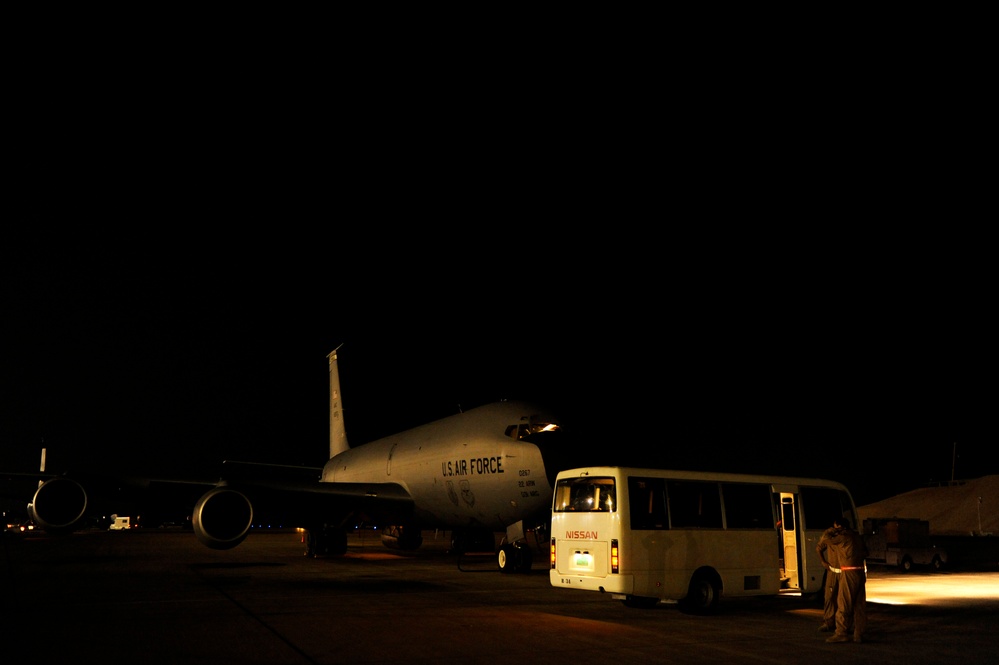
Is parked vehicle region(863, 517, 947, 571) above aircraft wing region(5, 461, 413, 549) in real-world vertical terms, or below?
below

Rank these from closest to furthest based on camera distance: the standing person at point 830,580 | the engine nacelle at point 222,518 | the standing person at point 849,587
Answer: the standing person at point 849,587 < the standing person at point 830,580 < the engine nacelle at point 222,518

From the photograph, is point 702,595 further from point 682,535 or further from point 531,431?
point 531,431

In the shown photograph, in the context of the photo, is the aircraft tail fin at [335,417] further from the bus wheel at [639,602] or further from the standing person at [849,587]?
the standing person at [849,587]

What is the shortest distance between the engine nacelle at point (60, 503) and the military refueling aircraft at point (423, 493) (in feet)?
0.08

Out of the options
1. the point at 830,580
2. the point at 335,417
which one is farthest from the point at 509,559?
the point at 335,417

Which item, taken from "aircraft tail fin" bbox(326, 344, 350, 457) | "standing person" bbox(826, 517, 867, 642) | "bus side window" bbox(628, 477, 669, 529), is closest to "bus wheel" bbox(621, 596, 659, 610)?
"bus side window" bbox(628, 477, 669, 529)

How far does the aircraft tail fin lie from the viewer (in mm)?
42781

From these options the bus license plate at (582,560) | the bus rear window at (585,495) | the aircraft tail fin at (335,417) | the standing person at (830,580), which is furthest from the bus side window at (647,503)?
the aircraft tail fin at (335,417)

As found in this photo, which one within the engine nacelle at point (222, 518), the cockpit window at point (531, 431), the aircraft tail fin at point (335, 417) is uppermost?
the aircraft tail fin at point (335, 417)

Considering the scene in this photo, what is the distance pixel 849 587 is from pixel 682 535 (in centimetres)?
289

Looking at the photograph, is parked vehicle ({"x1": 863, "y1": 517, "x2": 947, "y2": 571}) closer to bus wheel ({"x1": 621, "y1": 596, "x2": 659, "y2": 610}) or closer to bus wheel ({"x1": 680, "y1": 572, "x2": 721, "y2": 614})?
bus wheel ({"x1": 621, "y1": 596, "x2": 659, "y2": 610})

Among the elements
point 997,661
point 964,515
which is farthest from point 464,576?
point 964,515

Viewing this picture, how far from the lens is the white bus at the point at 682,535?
41.6 feet

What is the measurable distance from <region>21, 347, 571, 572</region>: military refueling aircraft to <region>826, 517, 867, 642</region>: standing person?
823 centimetres
